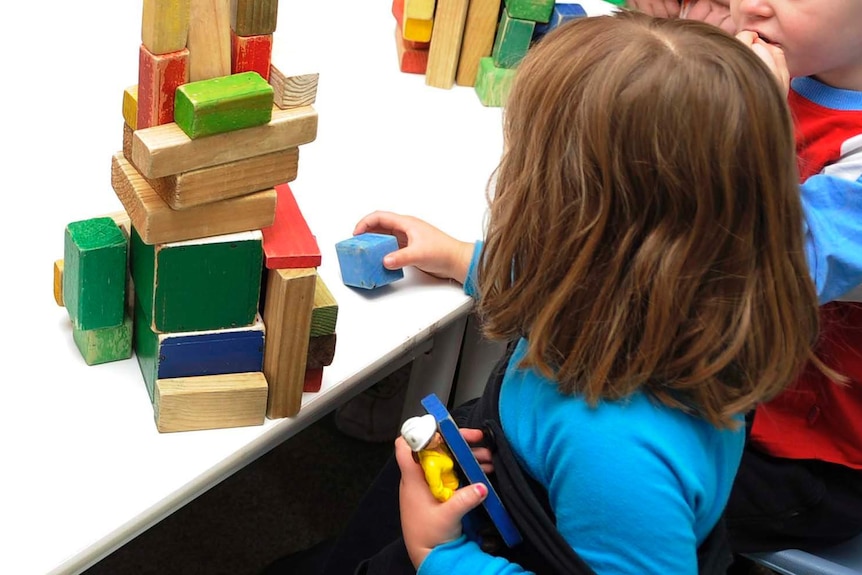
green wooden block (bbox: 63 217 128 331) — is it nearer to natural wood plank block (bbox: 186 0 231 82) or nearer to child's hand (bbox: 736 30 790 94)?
natural wood plank block (bbox: 186 0 231 82)

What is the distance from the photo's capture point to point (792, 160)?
663mm

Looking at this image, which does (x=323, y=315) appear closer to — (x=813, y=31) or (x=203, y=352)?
(x=203, y=352)

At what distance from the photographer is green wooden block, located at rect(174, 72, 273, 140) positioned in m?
0.65

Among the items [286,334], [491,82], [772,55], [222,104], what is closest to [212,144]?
[222,104]

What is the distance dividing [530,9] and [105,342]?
2.31ft

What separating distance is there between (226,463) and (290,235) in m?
0.18

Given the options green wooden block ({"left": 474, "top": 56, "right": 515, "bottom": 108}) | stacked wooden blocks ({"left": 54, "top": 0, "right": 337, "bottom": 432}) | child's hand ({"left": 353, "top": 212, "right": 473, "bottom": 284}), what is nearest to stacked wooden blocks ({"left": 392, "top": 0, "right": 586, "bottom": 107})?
green wooden block ({"left": 474, "top": 56, "right": 515, "bottom": 108})

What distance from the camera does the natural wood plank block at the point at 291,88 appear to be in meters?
0.70

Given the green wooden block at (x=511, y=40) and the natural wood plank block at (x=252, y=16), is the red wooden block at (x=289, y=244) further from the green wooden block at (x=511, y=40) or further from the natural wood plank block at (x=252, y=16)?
the green wooden block at (x=511, y=40)

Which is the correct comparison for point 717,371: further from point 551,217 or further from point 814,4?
point 814,4

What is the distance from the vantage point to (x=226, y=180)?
0.69m

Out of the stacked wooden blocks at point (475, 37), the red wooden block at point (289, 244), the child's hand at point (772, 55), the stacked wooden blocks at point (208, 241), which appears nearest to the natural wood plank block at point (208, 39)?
the stacked wooden blocks at point (208, 241)

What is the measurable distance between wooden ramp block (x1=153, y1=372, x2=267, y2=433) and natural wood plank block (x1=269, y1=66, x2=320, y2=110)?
21 cm

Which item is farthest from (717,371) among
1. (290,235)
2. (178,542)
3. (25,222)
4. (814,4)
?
(178,542)
